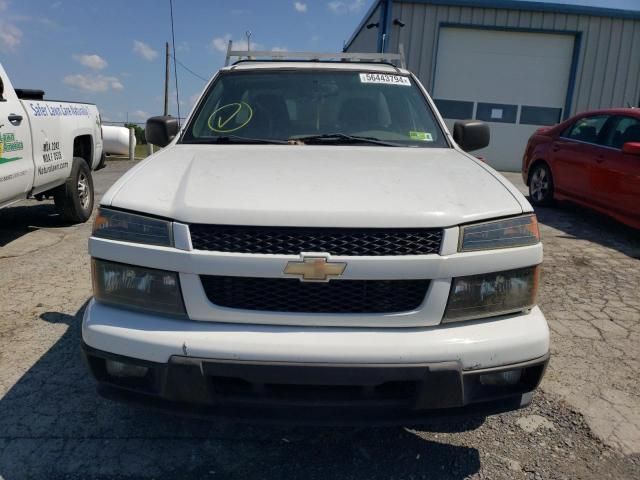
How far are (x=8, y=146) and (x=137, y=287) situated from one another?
3.54m

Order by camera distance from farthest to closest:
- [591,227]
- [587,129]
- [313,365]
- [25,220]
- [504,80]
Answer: [504,80], [587,129], [591,227], [25,220], [313,365]

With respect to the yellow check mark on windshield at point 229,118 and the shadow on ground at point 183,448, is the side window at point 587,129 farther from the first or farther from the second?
the shadow on ground at point 183,448

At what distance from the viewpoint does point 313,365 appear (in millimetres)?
1781

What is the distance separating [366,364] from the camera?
1789 mm

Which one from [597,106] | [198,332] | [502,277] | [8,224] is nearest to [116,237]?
[198,332]

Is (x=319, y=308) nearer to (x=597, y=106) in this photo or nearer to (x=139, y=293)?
(x=139, y=293)

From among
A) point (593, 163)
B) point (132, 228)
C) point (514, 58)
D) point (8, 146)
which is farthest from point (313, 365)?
point (514, 58)

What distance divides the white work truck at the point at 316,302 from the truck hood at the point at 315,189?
11 mm

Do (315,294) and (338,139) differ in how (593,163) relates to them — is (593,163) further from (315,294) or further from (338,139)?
(315,294)

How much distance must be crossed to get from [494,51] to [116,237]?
558 inches

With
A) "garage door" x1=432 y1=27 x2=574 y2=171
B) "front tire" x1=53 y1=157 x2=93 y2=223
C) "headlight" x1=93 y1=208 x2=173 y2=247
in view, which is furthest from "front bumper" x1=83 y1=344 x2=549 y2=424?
"garage door" x1=432 y1=27 x2=574 y2=171

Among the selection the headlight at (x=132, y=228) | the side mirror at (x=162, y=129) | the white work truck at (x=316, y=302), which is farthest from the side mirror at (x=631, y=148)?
the headlight at (x=132, y=228)

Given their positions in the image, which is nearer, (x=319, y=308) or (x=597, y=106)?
(x=319, y=308)

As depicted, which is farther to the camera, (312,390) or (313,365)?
(312,390)
